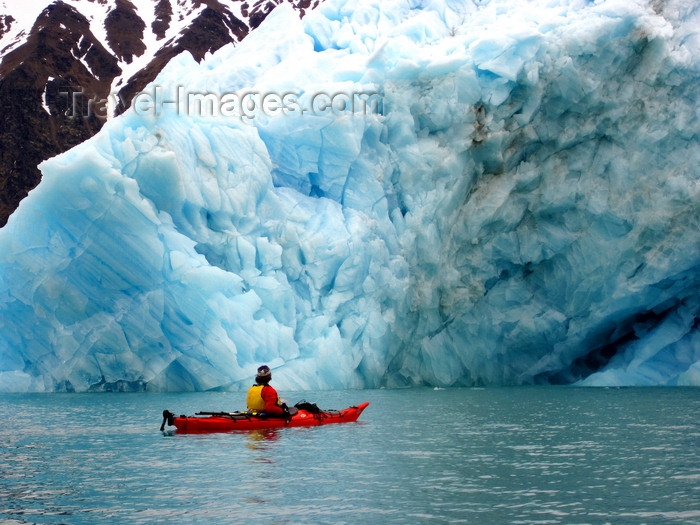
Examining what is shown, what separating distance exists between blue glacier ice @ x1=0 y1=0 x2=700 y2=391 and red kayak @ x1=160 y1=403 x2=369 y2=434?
4.72m

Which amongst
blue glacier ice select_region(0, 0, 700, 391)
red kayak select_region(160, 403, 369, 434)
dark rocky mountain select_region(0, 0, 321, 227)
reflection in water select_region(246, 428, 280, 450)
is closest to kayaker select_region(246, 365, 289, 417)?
red kayak select_region(160, 403, 369, 434)

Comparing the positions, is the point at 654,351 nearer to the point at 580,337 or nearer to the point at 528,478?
the point at 580,337

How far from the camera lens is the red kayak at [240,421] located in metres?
10.4

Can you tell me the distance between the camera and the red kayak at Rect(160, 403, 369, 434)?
34.1ft

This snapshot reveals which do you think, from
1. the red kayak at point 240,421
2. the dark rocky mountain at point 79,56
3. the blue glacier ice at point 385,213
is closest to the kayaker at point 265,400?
the red kayak at point 240,421

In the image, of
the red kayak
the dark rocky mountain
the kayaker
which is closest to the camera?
the red kayak

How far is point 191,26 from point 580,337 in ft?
163

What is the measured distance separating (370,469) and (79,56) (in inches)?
2215

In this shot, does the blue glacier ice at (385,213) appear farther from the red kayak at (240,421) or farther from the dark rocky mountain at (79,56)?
the dark rocky mountain at (79,56)

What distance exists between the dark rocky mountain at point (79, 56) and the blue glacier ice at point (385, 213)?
3077cm

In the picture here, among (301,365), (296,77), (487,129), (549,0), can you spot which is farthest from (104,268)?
(549,0)

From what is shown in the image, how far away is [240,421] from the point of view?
1065cm

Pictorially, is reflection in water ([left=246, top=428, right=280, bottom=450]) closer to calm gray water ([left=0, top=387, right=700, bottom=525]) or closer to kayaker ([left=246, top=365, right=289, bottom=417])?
calm gray water ([left=0, top=387, right=700, bottom=525])

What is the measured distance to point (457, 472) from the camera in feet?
23.7
